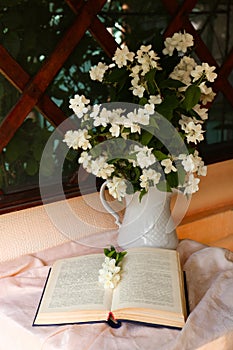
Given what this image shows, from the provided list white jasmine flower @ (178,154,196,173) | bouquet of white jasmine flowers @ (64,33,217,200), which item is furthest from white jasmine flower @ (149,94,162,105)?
white jasmine flower @ (178,154,196,173)

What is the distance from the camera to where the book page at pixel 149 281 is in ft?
2.92

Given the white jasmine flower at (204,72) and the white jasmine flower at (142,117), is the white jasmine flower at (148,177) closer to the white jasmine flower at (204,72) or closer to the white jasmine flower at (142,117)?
the white jasmine flower at (142,117)

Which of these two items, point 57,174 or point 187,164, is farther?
point 57,174

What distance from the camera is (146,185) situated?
A: 1.04 metres

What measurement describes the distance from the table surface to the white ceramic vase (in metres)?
0.07

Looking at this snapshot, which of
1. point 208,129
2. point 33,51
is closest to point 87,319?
point 33,51

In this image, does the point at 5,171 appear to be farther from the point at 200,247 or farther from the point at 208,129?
the point at 208,129

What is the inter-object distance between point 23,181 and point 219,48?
739 millimetres

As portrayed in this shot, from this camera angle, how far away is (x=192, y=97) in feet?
3.39

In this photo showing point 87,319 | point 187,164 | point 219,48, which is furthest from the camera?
point 219,48

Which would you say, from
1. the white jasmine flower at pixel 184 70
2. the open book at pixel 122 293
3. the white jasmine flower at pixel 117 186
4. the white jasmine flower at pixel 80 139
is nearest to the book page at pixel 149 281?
the open book at pixel 122 293

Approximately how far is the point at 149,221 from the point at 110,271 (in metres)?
0.19

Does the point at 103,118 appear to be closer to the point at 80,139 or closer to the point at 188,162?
the point at 80,139

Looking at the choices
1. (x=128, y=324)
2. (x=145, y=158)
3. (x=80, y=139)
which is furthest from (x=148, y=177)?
(x=128, y=324)
